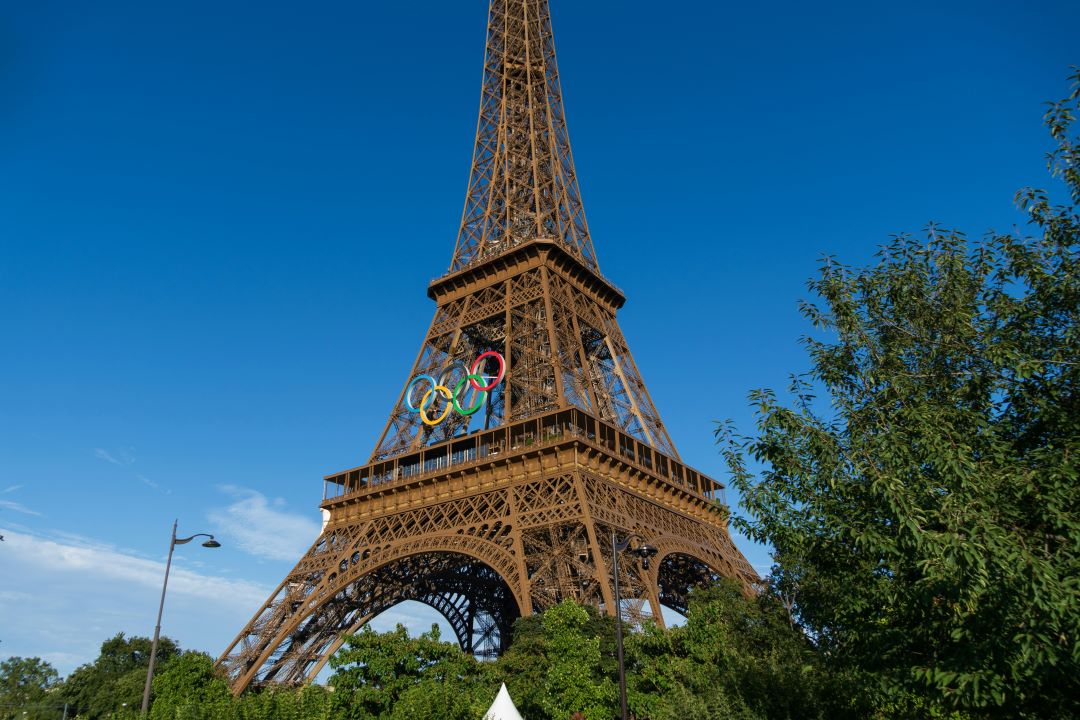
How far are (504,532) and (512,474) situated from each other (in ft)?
9.91

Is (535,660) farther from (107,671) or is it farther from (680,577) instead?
(107,671)

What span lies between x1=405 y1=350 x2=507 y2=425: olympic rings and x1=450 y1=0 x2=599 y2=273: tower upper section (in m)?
8.12

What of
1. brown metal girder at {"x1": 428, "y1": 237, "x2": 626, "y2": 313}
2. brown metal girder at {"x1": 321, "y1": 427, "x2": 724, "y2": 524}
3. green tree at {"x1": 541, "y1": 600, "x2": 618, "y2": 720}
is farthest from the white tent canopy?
brown metal girder at {"x1": 428, "y1": 237, "x2": 626, "y2": 313}

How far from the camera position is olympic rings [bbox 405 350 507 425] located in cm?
4375

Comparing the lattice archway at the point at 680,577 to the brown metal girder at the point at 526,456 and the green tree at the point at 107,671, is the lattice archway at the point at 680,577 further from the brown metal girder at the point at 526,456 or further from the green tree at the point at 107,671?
the green tree at the point at 107,671

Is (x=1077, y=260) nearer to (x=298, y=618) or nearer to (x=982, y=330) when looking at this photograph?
(x=982, y=330)

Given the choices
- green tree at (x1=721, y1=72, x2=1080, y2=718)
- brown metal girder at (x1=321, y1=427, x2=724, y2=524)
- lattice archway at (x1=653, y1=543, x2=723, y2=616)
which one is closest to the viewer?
green tree at (x1=721, y1=72, x2=1080, y2=718)

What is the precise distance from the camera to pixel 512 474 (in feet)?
127

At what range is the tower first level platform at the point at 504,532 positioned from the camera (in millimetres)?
33969

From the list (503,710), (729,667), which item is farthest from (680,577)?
(503,710)

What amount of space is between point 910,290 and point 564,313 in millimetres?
32588

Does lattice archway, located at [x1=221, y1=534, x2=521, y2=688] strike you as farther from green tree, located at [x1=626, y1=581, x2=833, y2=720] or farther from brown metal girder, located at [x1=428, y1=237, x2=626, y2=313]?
brown metal girder, located at [x1=428, y1=237, x2=626, y2=313]

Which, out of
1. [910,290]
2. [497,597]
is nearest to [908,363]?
[910,290]

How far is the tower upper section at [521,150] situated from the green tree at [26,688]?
178 ft
